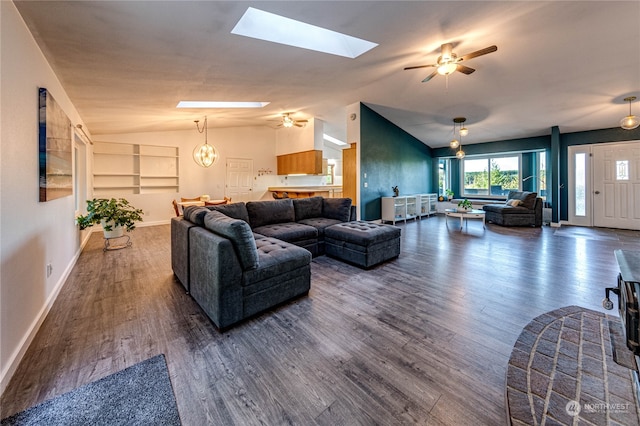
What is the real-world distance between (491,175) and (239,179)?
862cm

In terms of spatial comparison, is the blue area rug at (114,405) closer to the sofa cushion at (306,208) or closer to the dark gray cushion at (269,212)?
the dark gray cushion at (269,212)

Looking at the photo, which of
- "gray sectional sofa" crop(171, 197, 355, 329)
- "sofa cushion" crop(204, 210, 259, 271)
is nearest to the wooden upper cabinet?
"gray sectional sofa" crop(171, 197, 355, 329)

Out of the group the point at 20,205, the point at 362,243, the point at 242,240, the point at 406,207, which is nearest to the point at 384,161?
the point at 406,207

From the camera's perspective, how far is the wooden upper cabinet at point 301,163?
7832 millimetres

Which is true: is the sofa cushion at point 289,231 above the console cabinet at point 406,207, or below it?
below

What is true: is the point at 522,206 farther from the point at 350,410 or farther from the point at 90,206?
the point at 90,206

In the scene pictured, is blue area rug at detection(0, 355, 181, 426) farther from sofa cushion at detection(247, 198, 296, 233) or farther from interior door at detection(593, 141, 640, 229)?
interior door at detection(593, 141, 640, 229)

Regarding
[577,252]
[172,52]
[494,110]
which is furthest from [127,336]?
[494,110]

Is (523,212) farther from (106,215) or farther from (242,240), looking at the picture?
(106,215)

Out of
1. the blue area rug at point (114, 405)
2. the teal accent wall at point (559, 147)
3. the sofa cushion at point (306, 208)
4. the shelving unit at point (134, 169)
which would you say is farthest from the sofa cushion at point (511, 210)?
the shelving unit at point (134, 169)

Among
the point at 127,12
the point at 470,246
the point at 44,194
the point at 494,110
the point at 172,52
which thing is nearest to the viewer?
the point at 127,12

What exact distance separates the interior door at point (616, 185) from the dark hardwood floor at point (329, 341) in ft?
14.5

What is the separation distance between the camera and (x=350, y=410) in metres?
1.35

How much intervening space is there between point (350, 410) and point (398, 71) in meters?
4.77
